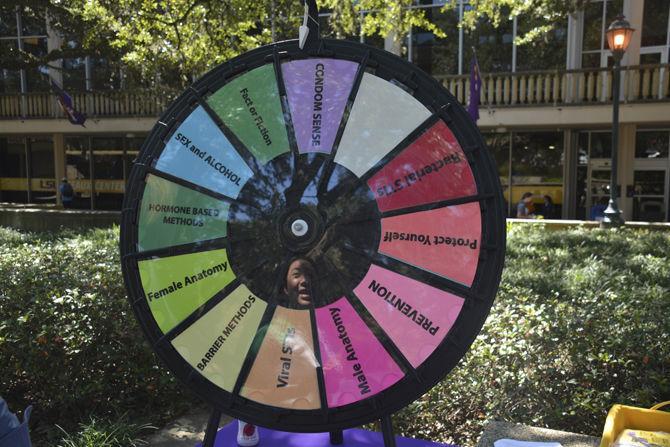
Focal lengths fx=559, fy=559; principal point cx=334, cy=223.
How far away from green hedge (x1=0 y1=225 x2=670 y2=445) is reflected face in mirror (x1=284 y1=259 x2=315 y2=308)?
6.29ft

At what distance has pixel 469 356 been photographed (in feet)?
12.1

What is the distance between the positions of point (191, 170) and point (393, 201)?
770 millimetres

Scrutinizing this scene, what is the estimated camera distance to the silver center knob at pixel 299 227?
1.98 m

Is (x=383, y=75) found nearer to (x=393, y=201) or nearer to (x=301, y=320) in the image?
(x=393, y=201)

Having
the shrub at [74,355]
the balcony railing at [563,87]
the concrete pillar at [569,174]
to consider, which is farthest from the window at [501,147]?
the shrub at [74,355]

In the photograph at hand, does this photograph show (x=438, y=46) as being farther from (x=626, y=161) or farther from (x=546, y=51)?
(x=626, y=161)

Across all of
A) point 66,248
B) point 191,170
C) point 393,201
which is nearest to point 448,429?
point 393,201

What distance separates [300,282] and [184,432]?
2461 millimetres

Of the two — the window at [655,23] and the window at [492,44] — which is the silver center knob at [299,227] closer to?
the window at [492,44]

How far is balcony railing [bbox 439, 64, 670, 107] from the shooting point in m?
16.8

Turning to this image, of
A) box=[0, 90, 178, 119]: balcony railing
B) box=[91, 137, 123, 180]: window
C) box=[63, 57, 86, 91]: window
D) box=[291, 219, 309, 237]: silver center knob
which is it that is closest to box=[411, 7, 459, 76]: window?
box=[0, 90, 178, 119]: balcony railing

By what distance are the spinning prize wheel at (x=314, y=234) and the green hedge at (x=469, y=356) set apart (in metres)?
1.77

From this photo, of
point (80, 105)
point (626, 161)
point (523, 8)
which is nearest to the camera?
point (523, 8)

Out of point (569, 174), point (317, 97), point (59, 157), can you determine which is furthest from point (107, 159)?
point (317, 97)
